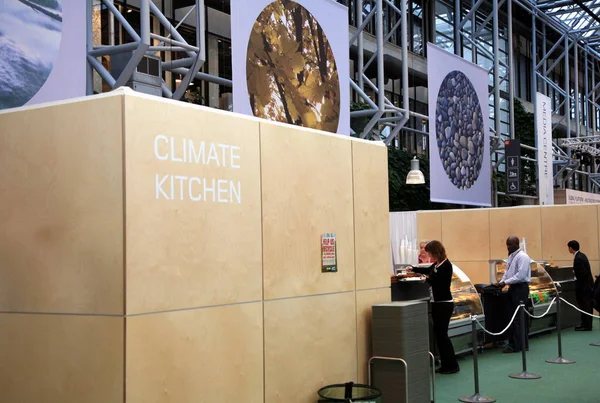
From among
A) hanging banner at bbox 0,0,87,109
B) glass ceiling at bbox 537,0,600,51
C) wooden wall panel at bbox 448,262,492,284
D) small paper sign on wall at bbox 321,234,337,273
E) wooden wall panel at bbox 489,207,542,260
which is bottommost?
wooden wall panel at bbox 448,262,492,284

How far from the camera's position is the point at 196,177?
5.02 meters

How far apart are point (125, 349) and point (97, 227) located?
0.76 metres

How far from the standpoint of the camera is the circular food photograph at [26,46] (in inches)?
312

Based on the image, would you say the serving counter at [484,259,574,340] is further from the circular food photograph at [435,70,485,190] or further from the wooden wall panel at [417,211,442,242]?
the circular food photograph at [435,70,485,190]

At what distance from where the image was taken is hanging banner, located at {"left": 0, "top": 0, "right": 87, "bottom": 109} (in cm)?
796

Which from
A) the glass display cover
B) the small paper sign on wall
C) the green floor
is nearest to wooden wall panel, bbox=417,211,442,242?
the green floor

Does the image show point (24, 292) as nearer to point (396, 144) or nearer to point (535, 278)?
point (535, 278)

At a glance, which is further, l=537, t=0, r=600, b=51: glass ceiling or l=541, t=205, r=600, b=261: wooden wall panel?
l=537, t=0, r=600, b=51: glass ceiling

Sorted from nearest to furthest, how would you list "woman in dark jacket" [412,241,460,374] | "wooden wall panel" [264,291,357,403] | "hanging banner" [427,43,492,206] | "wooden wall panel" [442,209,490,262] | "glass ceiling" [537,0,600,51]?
"wooden wall panel" [264,291,357,403] < "woman in dark jacket" [412,241,460,374] < "hanging banner" [427,43,492,206] < "wooden wall panel" [442,209,490,262] < "glass ceiling" [537,0,600,51]

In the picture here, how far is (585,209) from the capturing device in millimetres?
15633

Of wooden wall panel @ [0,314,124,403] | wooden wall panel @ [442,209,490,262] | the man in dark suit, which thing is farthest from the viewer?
wooden wall panel @ [442,209,490,262]

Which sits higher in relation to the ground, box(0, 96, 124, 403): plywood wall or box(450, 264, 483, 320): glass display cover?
box(0, 96, 124, 403): plywood wall

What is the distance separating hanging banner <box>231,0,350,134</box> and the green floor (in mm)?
4496

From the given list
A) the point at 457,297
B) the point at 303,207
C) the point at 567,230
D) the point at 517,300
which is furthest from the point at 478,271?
the point at 303,207
